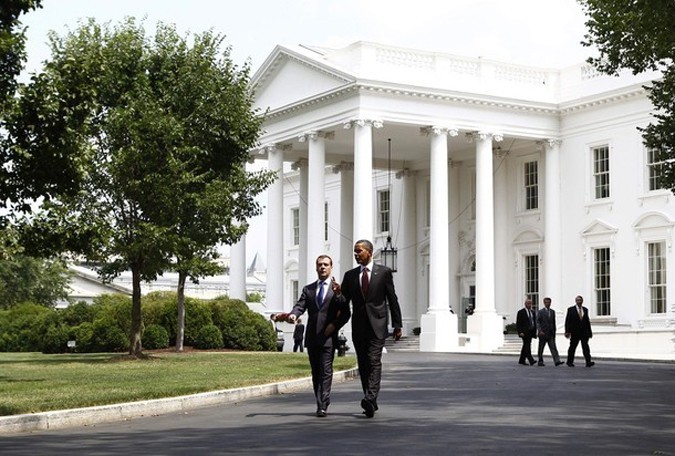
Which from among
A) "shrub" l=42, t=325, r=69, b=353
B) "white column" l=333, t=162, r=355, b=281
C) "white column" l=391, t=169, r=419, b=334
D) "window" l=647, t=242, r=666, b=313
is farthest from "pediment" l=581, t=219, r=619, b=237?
"shrub" l=42, t=325, r=69, b=353

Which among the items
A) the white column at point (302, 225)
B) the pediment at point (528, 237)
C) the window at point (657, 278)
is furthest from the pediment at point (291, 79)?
the window at point (657, 278)

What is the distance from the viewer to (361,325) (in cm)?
1278

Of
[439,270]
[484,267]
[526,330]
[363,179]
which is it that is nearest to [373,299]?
[526,330]

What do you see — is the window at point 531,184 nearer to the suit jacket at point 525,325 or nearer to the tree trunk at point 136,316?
the suit jacket at point 525,325

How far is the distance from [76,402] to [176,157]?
1531cm

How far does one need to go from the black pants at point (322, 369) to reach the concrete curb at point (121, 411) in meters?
2.48

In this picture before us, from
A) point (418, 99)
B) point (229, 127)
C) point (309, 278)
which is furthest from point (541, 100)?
point (229, 127)

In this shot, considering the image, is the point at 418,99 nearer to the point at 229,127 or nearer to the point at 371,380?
the point at 229,127

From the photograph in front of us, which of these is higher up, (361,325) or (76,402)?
(361,325)

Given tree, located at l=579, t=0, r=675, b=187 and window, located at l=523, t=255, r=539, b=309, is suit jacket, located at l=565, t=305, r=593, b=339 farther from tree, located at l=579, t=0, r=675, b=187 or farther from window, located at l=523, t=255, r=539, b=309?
window, located at l=523, t=255, r=539, b=309

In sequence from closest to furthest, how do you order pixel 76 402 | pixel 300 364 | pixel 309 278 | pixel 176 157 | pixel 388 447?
pixel 388 447 < pixel 76 402 < pixel 300 364 < pixel 176 157 < pixel 309 278

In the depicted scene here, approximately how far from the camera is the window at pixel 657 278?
134ft

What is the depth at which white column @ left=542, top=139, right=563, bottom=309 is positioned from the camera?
44.6 meters

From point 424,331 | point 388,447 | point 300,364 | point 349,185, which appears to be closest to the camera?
point 388,447
